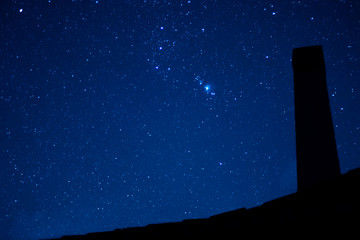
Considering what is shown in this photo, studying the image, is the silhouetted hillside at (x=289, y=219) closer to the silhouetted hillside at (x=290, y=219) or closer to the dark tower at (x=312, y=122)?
the silhouetted hillside at (x=290, y=219)

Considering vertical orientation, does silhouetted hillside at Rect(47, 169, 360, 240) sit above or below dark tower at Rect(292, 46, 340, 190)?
below

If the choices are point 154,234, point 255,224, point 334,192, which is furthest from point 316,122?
point 154,234

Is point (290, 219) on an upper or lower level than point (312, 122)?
lower

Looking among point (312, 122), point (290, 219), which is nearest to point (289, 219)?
point (290, 219)

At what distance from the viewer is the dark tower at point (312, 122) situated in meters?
4.87

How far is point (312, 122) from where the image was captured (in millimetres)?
5258

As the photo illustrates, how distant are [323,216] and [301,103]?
4.15 m

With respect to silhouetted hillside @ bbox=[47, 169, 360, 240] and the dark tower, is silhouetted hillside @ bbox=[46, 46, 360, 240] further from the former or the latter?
the dark tower

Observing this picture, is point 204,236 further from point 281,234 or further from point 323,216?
point 323,216

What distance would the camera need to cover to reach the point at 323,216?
1.84 m

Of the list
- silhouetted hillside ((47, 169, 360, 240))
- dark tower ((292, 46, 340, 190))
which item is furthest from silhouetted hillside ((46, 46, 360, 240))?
dark tower ((292, 46, 340, 190))

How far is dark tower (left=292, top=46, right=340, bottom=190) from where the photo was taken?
16.0ft

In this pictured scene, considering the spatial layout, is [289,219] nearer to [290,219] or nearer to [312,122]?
[290,219]

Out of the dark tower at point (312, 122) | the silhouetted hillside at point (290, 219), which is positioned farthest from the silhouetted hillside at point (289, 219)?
the dark tower at point (312, 122)
